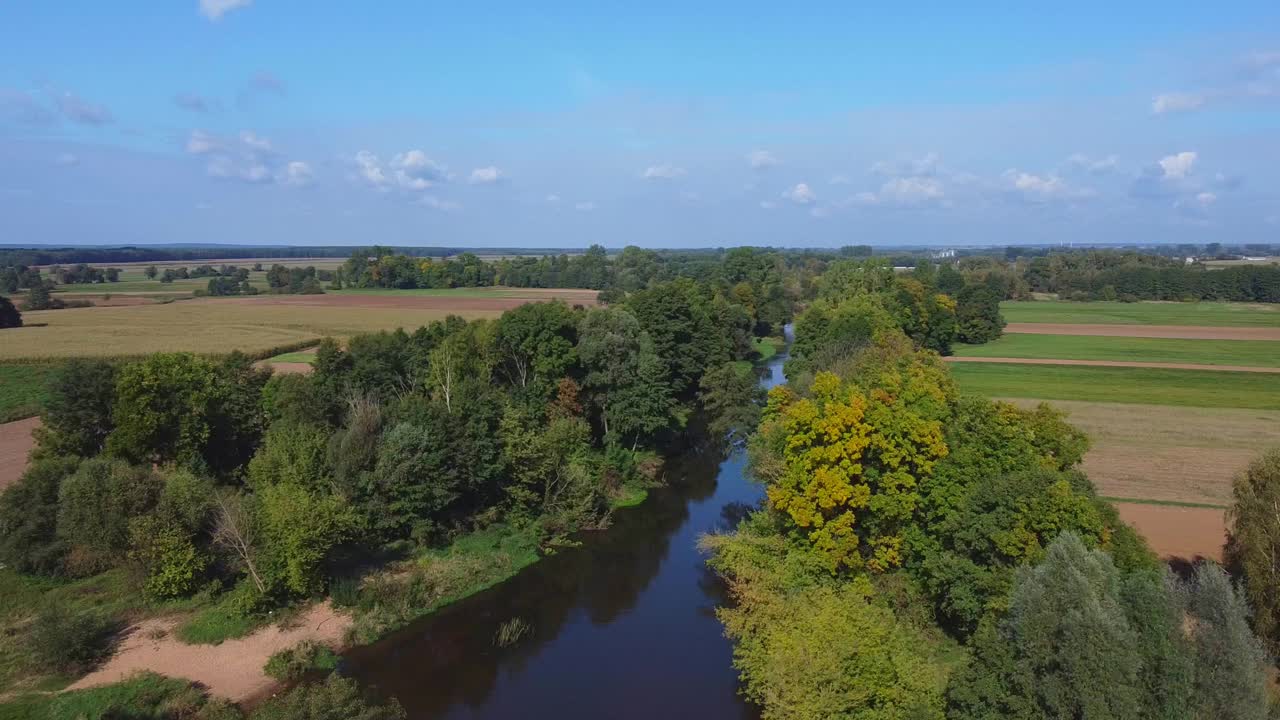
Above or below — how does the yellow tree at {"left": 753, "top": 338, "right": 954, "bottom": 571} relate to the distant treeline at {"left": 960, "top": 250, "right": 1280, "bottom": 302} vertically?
below

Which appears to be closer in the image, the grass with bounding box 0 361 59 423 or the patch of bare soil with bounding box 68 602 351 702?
the patch of bare soil with bounding box 68 602 351 702

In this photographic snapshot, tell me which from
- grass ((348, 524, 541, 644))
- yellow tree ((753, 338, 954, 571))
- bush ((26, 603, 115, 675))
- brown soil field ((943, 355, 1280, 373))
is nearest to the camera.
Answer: bush ((26, 603, 115, 675))

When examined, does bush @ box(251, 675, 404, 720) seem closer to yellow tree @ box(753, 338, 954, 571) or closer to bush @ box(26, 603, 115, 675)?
bush @ box(26, 603, 115, 675)

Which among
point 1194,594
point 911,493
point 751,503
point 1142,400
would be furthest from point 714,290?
point 1194,594

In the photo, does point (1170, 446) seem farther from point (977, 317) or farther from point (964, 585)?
point (977, 317)

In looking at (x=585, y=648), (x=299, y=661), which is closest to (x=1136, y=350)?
(x=585, y=648)

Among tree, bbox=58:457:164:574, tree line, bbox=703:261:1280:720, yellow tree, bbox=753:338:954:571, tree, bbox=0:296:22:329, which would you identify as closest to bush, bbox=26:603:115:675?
tree, bbox=58:457:164:574

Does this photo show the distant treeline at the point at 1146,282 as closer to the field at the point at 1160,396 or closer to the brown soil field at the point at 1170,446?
the field at the point at 1160,396
